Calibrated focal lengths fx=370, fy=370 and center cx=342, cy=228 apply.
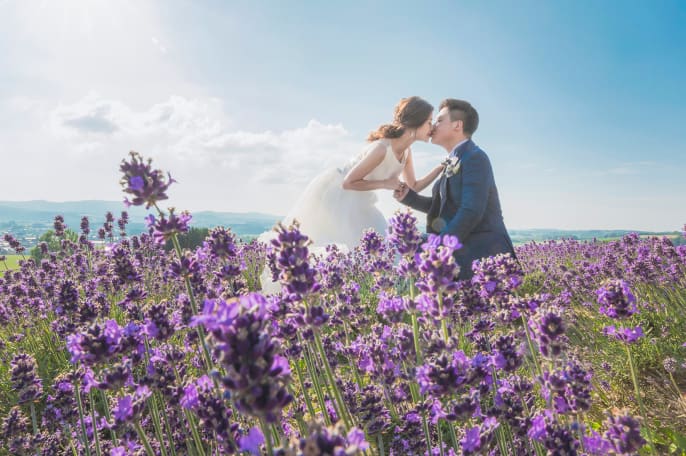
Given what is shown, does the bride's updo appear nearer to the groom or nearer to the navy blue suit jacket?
the groom

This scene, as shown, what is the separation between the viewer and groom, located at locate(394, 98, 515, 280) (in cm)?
456

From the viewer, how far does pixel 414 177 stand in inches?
336

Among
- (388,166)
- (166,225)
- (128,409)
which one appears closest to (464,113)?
(388,166)

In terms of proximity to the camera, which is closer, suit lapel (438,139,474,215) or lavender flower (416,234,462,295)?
lavender flower (416,234,462,295)

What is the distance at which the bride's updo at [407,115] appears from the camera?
6.95 m

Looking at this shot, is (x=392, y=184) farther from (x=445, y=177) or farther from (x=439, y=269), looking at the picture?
(x=439, y=269)

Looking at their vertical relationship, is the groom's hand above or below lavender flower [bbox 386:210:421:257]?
above

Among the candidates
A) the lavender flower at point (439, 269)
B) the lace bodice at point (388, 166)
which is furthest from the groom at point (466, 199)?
the lavender flower at point (439, 269)

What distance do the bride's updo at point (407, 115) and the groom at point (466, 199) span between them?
994 millimetres

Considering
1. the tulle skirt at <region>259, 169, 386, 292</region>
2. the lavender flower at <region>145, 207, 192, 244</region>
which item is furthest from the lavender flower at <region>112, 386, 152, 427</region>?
the tulle skirt at <region>259, 169, 386, 292</region>

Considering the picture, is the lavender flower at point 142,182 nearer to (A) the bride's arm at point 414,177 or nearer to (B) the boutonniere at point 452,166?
(B) the boutonniere at point 452,166

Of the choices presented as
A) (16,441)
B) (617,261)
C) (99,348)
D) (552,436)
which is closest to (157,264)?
(16,441)

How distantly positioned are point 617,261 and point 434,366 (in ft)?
22.2

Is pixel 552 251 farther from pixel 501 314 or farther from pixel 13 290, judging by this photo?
pixel 13 290
